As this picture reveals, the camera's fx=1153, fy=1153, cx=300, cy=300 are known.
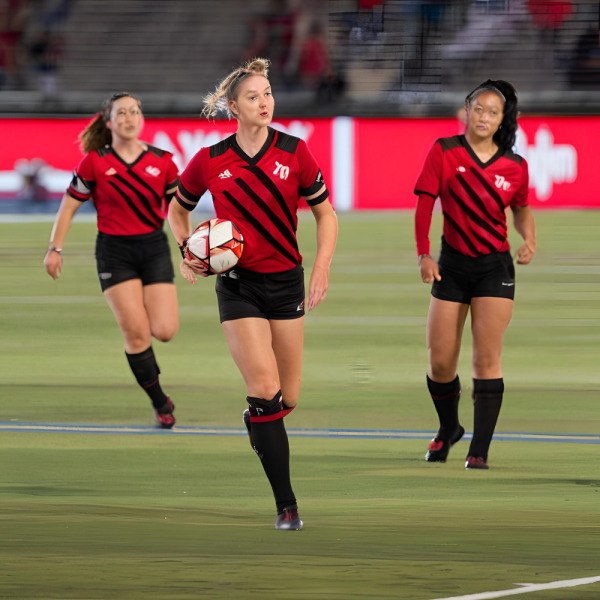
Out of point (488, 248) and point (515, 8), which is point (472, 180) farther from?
point (515, 8)

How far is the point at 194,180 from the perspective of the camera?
5574 mm

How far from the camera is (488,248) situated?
645 centimetres

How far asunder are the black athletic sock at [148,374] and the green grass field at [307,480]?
10.1 inches

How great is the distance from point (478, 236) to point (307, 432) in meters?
1.93

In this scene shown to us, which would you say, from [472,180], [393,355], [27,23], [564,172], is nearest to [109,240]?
[472,180]

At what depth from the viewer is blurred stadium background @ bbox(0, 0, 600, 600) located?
485cm

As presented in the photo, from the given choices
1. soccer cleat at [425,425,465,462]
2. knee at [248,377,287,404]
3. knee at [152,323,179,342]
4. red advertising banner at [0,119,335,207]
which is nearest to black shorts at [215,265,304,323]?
knee at [248,377,287,404]

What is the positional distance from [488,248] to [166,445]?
2.39m

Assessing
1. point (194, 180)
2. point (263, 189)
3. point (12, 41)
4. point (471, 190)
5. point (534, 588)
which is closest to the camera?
point (534, 588)

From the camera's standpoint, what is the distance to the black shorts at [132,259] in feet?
25.5

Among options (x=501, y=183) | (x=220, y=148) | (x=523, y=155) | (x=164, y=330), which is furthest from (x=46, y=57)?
(x=220, y=148)

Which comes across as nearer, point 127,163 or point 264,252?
point 264,252

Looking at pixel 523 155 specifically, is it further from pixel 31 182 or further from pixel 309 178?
pixel 309 178

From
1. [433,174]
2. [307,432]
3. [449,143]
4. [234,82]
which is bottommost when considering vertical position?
[307,432]
